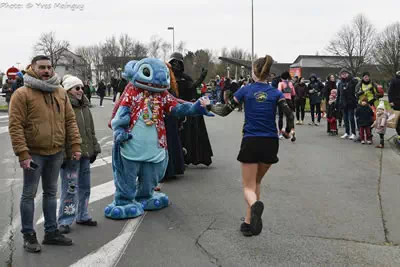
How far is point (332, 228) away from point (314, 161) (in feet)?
14.9

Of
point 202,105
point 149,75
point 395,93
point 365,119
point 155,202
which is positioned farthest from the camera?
point 365,119

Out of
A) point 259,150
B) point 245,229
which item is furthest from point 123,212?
point 259,150

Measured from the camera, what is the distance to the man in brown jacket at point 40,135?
14.4ft

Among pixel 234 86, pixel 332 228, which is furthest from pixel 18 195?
pixel 234 86

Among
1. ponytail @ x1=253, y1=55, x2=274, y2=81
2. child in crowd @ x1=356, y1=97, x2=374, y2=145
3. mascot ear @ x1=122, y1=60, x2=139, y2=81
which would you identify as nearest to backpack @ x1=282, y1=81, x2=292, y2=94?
child in crowd @ x1=356, y1=97, x2=374, y2=145

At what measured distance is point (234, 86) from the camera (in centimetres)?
2500

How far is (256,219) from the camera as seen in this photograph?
4.71 metres

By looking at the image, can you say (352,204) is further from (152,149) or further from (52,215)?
(52,215)

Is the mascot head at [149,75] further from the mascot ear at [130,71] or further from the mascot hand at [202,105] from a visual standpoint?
the mascot hand at [202,105]

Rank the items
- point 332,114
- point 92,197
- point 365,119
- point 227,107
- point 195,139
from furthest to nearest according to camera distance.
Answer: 1. point 332,114
2. point 365,119
3. point 195,139
4. point 92,197
5. point 227,107

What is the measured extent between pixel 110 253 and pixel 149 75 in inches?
87.1

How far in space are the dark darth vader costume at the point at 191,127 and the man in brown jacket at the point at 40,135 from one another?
3294 millimetres

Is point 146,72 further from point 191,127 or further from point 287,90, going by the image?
point 287,90

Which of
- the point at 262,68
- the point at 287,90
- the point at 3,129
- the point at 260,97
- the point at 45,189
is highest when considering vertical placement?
the point at 262,68
